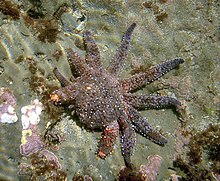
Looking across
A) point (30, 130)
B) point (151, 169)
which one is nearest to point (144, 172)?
point (151, 169)

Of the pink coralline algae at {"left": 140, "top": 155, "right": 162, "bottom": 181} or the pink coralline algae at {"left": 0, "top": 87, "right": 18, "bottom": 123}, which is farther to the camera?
the pink coralline algae at {"left": 140, "top": 155, "right": 162, "bottom": 181}

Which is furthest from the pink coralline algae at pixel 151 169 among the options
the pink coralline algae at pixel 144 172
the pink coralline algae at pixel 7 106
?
the pink coralline algae at pixel 7 106

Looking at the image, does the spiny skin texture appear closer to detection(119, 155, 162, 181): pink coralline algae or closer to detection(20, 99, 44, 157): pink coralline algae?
detection(119, 155, 162, 181): pink coralline algae

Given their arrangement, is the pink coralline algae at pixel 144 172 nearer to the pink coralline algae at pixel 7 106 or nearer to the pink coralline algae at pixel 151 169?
the pink coralline algae at pixel 151 169

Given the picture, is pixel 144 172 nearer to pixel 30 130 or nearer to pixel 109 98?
pixel 109 98

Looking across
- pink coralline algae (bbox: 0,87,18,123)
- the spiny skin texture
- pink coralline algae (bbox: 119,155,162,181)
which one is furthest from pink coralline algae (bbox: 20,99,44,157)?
pink coralline algae (bbox: 119,155,162,181)

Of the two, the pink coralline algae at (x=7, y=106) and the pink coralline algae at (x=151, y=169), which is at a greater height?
the pink coralline algae at (x=7, y=106)

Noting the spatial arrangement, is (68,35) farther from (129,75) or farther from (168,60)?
(168,60)
